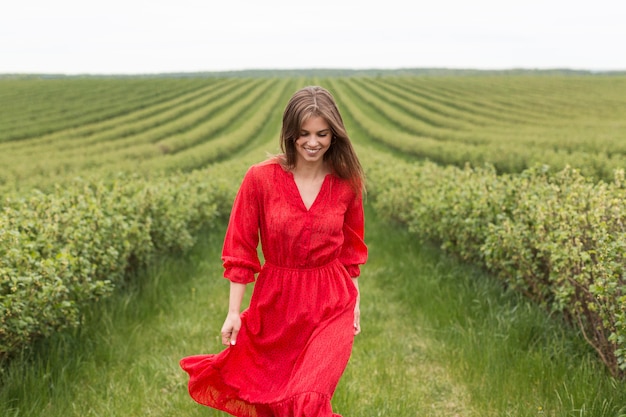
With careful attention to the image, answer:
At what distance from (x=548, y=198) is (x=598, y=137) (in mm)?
20136

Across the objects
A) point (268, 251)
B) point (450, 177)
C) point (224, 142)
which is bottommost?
point (224, 142)

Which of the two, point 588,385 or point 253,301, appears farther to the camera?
point 588,385

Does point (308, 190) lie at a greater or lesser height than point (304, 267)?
greater

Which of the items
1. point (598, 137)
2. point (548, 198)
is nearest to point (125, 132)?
point (598, 137)

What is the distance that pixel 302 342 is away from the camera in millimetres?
2572

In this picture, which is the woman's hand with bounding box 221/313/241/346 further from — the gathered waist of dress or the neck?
the neck

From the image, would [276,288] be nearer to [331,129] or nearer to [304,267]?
[304,267]

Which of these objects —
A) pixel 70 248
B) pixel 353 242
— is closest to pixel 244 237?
pixel 353 242

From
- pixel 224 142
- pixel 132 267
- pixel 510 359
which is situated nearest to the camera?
pixel 510 359

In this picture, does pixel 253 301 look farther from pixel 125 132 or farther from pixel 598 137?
pixel 125 132

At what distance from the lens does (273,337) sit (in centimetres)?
258

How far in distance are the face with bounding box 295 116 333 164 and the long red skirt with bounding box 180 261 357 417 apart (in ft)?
1.77

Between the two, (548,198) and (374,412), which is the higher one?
(548,198)

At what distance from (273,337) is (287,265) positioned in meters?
0.34
